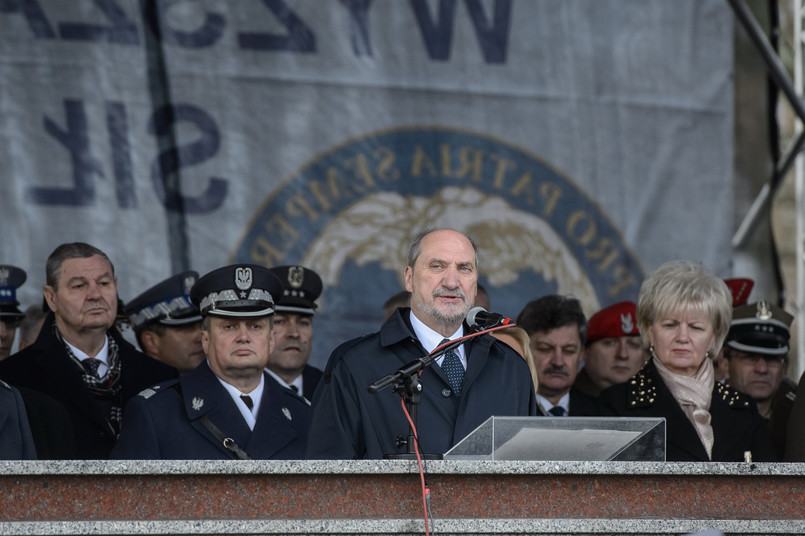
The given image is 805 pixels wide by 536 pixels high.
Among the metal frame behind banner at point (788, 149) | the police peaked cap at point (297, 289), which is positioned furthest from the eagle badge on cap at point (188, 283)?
the metal frame behind banner at point (788, 149)

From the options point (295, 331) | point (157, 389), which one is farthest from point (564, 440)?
point (295, 331)

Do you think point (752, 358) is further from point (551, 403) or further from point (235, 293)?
point (235, 293)

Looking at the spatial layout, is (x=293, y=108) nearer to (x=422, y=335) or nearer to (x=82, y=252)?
(x=82, y=252)

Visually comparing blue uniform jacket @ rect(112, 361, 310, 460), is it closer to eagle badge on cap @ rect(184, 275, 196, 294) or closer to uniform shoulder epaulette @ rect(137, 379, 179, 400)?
uniform shoulder epaulette @ rect(137, 379, 179, 400)

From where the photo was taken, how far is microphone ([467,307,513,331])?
3111 millimetres

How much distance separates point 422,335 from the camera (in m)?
3.53

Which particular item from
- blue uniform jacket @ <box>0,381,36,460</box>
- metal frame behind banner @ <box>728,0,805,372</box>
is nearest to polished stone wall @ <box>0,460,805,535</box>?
blue uniform jacket @ <box>0,381,36,460</box>

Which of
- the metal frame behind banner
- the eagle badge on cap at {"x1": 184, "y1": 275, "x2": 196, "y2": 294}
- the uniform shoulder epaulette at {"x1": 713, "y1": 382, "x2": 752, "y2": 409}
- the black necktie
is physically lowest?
the uniform shoulder epaulette at {"x1": 713, "y1": 382, "x2": 752, "y2": 409}

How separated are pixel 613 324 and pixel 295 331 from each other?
4.95ft

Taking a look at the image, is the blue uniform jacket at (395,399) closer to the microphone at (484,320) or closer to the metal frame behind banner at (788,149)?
the microphone at (484,320)

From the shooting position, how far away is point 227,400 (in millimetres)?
3848

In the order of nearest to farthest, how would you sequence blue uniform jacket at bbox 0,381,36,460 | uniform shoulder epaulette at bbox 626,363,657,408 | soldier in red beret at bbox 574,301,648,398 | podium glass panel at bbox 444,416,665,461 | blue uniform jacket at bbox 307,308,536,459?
podium glass panel at bbox 444,416,665,461
blue uniform jacket at bbox 307,308,536,459
blue uniform jacket at bbox 0,381,36,460
uniform shoulder epaulette at bbox 626,363,657,408
soldier in red beret at bbox 574,301,648,398

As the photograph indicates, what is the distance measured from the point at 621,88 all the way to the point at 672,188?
0.64m

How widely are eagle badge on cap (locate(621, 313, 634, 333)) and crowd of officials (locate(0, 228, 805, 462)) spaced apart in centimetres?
36
